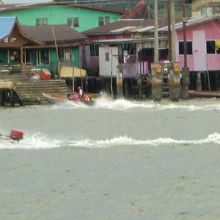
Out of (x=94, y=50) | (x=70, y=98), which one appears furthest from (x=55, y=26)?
(x=70, y=98)

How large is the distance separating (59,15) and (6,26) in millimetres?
Result: 13872

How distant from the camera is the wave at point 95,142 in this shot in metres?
26.4

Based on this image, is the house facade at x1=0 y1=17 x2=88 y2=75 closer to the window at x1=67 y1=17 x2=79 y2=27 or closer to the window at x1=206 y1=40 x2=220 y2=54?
the window at x1=67 y1=17 x2=79 y2=27

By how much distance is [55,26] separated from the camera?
6050cm

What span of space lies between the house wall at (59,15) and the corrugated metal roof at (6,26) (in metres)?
10.6

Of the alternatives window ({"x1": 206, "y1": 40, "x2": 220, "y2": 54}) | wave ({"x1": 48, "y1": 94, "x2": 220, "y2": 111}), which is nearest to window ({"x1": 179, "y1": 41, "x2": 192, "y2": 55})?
window ({"x1": 206, "y1": 40, "x2": 220, "y2": 54})

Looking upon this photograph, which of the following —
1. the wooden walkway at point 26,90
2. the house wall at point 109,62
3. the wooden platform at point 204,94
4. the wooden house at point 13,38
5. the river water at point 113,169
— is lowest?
the river water at point 113,169

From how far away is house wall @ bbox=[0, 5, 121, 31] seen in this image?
6425 cm

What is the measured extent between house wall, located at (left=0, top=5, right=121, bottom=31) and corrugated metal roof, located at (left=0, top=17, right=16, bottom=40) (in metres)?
10.6

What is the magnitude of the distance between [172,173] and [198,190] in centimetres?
225

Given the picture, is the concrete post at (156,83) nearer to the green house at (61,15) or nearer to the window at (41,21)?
the green house at (61,15)

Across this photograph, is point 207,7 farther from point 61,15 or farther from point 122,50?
point 61,15

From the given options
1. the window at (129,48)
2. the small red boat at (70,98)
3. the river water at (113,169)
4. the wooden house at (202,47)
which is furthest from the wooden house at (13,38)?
the river water at (113,169)

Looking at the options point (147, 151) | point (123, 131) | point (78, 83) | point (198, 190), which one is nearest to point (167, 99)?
point (78, 83)
